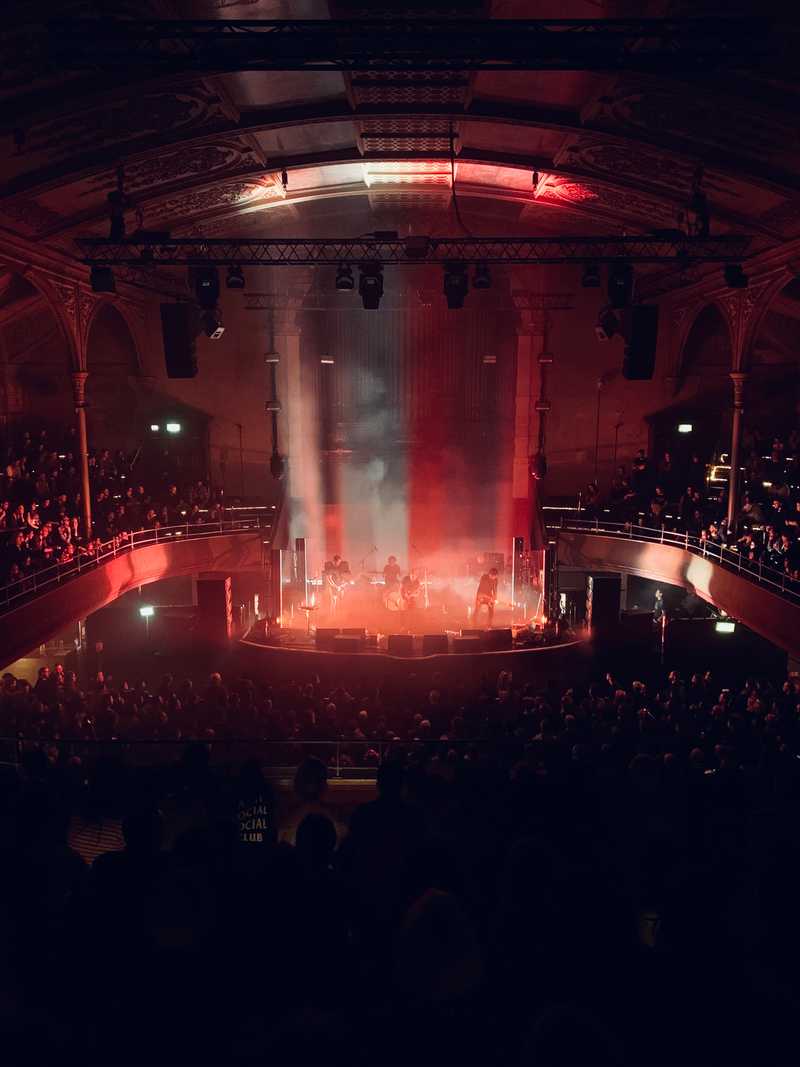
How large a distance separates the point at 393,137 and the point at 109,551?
34.0 feet

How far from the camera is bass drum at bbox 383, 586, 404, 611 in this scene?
67.6 feet

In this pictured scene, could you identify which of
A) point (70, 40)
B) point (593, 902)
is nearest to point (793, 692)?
point (593, 902)

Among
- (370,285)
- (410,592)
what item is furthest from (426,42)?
(410,592)

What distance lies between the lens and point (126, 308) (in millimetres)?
22688

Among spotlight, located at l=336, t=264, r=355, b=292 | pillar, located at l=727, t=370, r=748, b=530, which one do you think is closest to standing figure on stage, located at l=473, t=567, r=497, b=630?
pillar, located at l=727, t=370, r=748, b=530

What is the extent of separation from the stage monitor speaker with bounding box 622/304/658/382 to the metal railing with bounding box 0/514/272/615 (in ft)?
36.9

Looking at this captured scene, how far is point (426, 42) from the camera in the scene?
28.3 feet

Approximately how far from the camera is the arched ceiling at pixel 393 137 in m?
10.4

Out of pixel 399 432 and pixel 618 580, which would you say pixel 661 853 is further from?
pixel 399 432

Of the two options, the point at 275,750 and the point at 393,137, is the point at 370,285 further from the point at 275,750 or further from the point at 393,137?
the point at 275,750

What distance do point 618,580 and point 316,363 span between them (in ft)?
35.0

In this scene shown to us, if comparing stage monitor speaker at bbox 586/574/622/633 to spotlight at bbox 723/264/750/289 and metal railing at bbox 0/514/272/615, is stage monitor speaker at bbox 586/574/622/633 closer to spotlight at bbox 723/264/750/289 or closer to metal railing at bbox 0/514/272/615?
spotlight at bbox 723/264/750/289

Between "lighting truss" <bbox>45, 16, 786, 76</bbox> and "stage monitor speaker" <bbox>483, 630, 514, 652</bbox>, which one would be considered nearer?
"lighting truss" <bbox>45, 16, 786, 76</bbox>

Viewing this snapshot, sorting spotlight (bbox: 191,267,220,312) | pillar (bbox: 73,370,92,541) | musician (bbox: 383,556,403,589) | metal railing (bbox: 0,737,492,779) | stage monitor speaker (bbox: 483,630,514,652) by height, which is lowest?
metal railing (bbox: 0,737,492,779)
